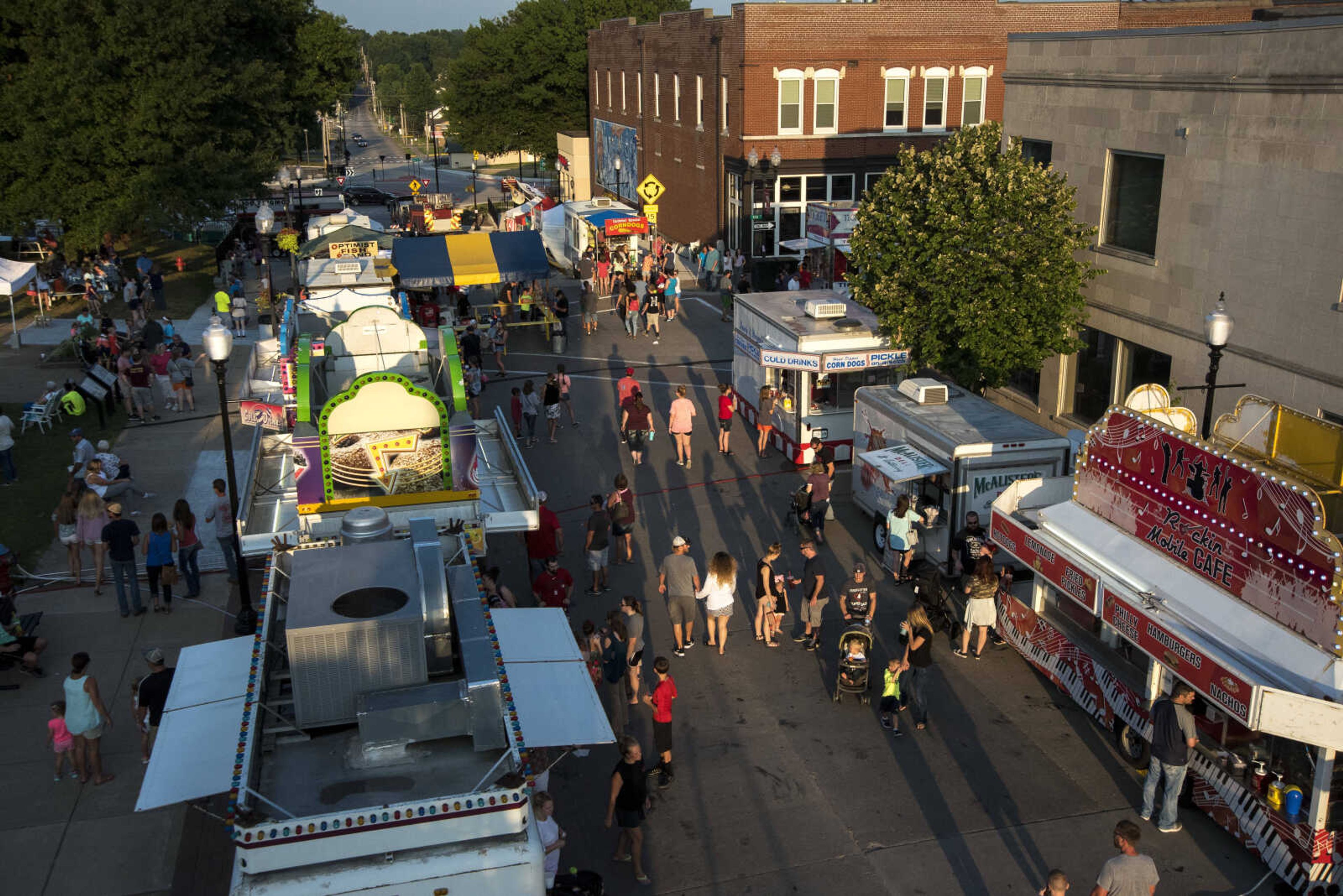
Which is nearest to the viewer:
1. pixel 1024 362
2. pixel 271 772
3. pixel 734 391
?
pixel 271 772

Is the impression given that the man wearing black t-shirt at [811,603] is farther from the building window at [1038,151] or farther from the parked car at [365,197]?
the parked car at [365,197]

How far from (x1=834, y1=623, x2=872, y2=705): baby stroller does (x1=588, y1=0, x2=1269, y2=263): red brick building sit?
25959 mm

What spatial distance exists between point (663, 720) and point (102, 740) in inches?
240

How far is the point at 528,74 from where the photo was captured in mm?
68000

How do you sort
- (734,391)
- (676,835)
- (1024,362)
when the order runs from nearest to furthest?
(676,835)
(1024,362)
(734,391)

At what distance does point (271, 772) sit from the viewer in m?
8.34

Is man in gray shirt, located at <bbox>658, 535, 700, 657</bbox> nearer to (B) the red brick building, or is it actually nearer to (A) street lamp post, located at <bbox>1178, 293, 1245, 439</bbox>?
(A) street lamp post, located at <bbox>1178, 293, 1245, 439</bbox>

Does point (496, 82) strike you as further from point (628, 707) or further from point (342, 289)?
point (628, 707)

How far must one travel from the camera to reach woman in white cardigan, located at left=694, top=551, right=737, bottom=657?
14.0 m

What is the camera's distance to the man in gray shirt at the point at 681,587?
14.0 meters

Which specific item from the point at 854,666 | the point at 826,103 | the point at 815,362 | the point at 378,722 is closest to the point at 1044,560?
the point at 854,666

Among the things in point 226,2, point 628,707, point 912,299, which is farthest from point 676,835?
point 226,2

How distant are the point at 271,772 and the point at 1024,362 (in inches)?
572

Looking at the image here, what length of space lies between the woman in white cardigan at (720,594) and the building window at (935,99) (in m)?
29.2
